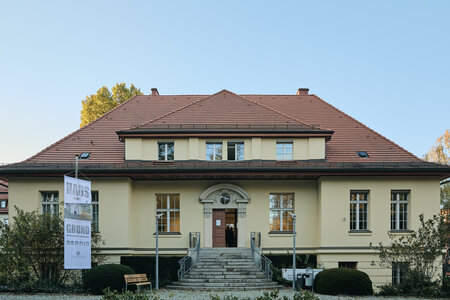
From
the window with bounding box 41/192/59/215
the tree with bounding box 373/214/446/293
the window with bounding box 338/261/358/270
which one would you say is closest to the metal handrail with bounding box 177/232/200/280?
the window with bounding box 41/192/59/215

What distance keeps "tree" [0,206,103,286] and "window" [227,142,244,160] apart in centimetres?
856

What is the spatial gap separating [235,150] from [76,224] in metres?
9.07

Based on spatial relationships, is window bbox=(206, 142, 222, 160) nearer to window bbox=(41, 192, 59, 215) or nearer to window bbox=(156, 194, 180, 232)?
window bbox=(156, 194, 180, 232)

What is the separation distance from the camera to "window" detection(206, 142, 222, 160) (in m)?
24.3

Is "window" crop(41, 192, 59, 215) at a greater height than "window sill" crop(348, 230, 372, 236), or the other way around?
"window" crop(41, 192, 59, 215)

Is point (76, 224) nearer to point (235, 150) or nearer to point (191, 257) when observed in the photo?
point (191, 257)

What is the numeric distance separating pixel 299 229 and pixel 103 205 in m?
9.59

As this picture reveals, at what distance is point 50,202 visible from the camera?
24.0 m

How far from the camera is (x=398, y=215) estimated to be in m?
23.9

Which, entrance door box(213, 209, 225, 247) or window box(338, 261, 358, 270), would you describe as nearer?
window box(338, 261, 358, 270)

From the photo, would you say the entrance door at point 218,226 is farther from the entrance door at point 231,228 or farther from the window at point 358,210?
the window at point 358,210

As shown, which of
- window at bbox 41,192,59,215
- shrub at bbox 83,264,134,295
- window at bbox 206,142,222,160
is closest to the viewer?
shrub at bbox 83,264,134,295

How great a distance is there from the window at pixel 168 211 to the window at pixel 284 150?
549 cm

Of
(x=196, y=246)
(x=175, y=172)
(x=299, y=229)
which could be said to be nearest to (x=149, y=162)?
(x=175, y=172)
